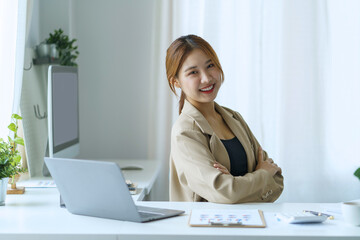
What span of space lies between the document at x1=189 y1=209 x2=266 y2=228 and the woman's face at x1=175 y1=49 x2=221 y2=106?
58cm

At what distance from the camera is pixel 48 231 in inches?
63.0

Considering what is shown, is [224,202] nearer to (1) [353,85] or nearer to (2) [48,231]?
(2) [48,231]

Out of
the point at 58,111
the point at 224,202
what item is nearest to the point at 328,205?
the point at 224,202

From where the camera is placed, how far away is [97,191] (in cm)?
171

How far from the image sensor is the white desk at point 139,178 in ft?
8.39

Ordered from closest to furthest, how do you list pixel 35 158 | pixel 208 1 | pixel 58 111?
pixel 58 111 < pixel 35 158 < pixel 208 1

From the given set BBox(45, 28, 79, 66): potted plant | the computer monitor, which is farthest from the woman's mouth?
BBox(45, 28, 79, 66): potted plant

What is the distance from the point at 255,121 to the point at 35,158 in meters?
1.58

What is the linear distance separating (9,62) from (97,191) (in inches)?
50.6

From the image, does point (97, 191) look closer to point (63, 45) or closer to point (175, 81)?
point (175, 81)

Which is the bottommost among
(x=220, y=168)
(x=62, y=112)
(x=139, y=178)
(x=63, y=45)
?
(x=139, y=178)

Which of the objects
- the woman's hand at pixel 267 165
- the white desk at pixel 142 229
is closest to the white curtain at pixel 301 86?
the woman's hand at pixel 267 165

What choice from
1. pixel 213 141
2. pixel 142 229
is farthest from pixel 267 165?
pixel 142 229

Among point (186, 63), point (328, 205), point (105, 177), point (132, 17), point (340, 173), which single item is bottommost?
point (340, 173)
